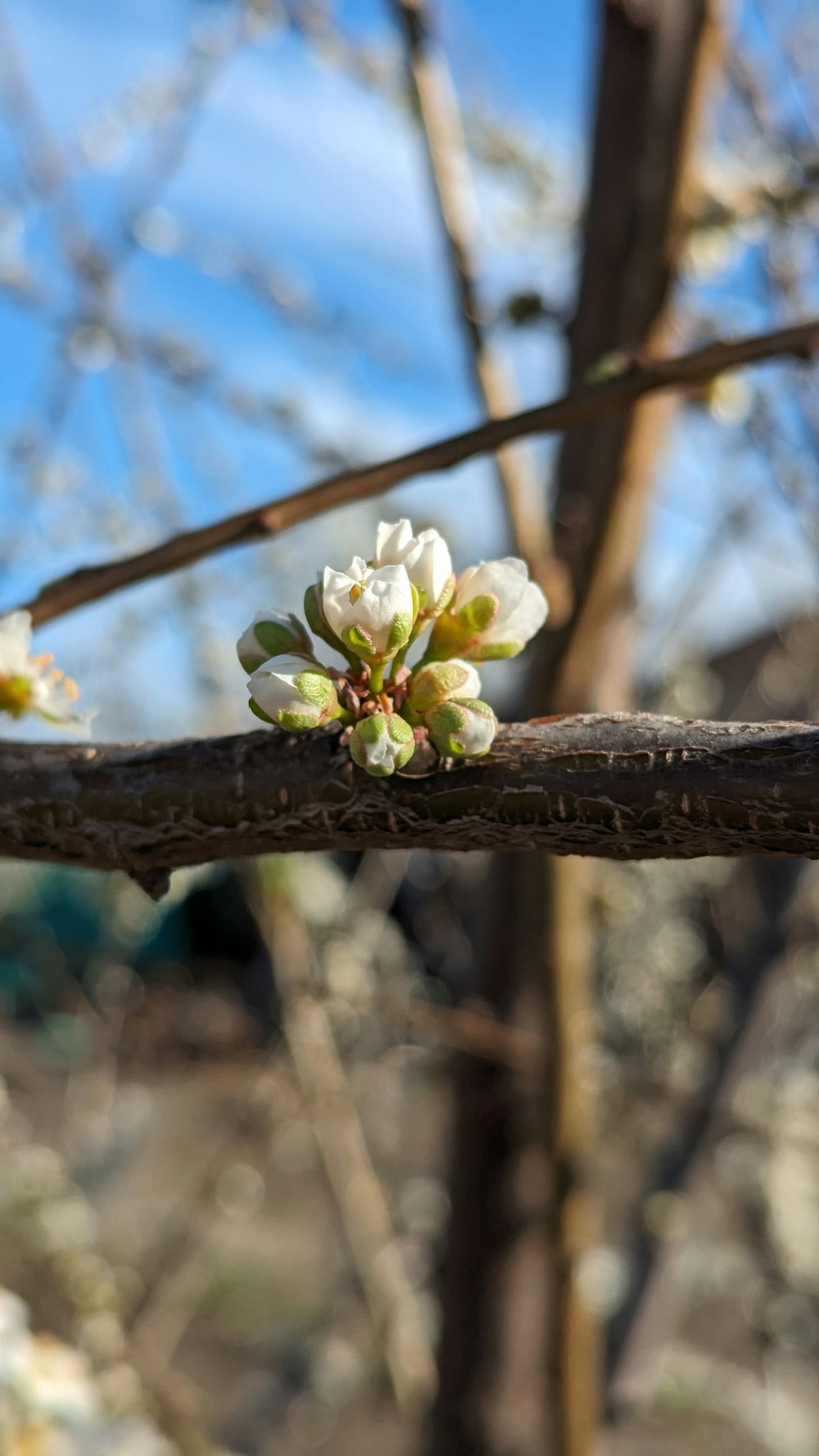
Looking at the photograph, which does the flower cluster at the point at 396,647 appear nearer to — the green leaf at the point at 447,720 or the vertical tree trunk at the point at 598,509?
the green leaf at the point at 447,720

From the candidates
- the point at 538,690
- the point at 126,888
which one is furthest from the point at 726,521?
the point at 126,888

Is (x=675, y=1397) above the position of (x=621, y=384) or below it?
below

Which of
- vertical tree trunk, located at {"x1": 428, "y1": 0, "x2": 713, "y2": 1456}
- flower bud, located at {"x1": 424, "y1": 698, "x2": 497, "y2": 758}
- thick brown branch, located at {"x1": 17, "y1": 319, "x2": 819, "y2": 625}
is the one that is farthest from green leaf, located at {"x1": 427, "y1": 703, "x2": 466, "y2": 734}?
vertical tree trunk, located at {"x1": 428, "y1": 0, "x2": 713, "y2": 1456}

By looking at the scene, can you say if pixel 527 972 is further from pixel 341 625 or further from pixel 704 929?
pixel 704 929

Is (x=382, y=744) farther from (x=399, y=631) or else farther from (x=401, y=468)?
(x=401, y=468)

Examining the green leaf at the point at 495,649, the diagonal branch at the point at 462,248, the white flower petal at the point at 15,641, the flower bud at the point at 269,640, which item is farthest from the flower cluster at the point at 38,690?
the diagonal branch at the point at 462,248

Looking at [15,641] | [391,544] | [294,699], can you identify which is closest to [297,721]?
[294,699]

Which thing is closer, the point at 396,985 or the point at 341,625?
the point at 341,625
